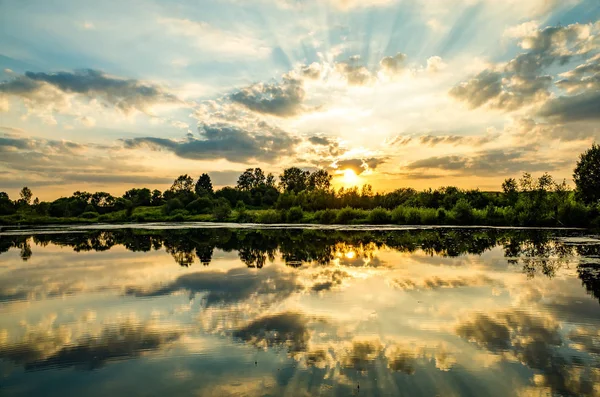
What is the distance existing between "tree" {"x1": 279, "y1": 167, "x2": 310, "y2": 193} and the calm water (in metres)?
119

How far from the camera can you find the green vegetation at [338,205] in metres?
52.4

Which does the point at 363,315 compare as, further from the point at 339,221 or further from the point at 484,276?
the point at 339,221

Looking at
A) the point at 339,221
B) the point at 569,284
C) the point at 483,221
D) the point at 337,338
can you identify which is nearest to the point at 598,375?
the point at 337,338

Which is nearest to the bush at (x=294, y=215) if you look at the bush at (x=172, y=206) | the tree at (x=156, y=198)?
the bush at (x=172, y=206)

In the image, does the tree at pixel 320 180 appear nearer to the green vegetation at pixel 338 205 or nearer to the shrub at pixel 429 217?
the green vegetation at pixel 338 205

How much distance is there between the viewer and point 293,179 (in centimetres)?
14512

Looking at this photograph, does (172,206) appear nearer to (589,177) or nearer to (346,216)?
(346,216)

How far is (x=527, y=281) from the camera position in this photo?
16812mm

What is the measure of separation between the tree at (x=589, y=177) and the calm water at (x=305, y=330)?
112ft

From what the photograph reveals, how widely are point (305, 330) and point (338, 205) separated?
8302 centimetres

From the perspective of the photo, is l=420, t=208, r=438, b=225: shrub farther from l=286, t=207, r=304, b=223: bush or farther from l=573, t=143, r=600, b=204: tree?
l=286, t=207, r=304, b=223: bush

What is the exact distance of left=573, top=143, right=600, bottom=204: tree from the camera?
47469 mm

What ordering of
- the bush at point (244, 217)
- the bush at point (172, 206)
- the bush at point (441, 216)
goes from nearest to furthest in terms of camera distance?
the bush at point (441, 216) → the bush at point (244, 217) → the bush at point (172, 206)

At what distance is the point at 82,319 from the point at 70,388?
16.9ft
